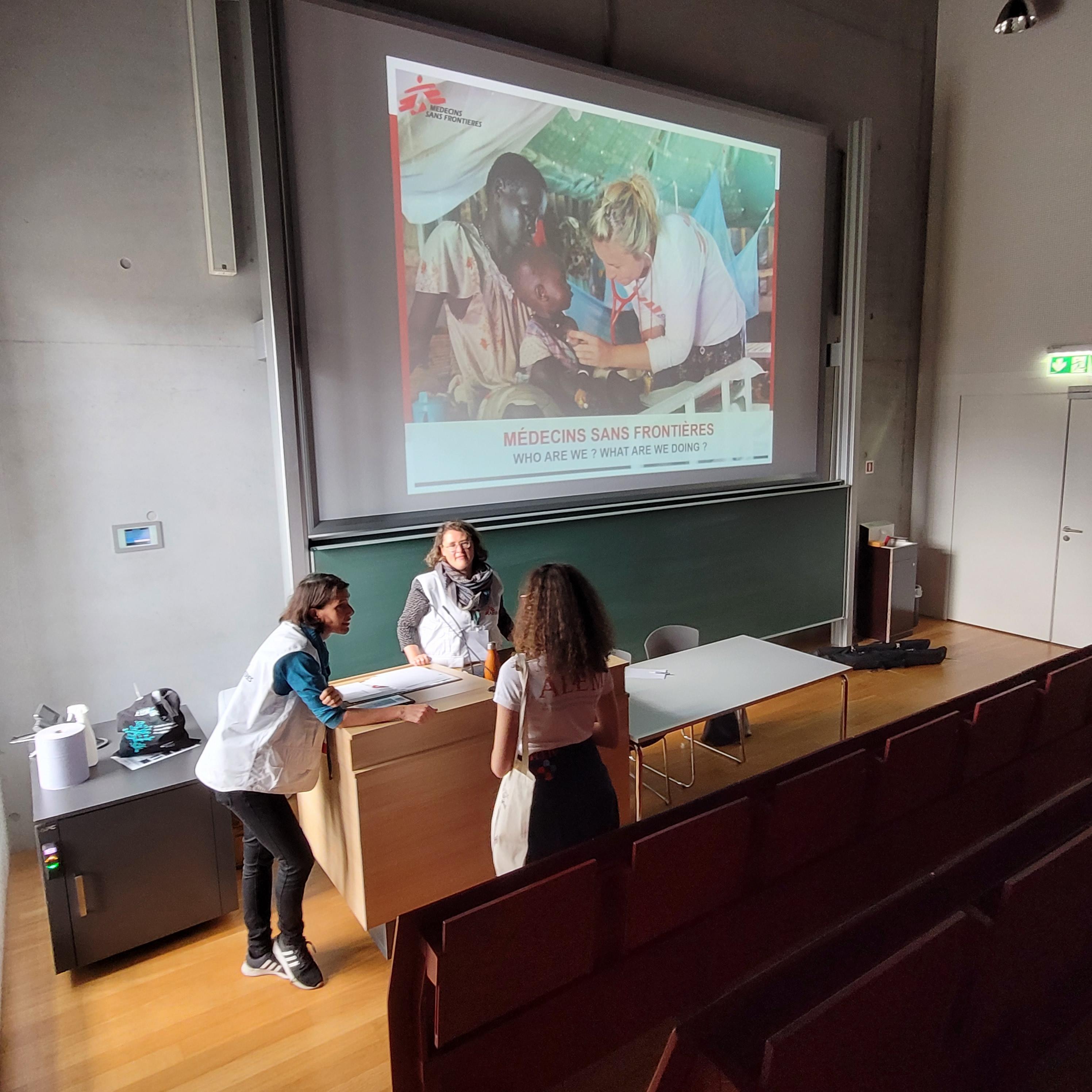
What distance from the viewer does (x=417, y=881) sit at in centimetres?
271

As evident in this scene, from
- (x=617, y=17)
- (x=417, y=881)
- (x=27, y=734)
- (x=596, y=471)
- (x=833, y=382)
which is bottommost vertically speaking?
(x=417, y=881)

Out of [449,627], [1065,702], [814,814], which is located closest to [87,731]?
[449,627]

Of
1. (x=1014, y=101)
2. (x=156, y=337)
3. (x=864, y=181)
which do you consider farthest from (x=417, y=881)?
(x=1014, y=101)

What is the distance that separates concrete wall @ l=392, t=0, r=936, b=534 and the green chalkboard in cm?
125

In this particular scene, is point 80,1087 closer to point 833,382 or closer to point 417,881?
point 417,881

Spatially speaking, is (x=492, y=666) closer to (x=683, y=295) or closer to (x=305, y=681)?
Result: (x=305, y=681)

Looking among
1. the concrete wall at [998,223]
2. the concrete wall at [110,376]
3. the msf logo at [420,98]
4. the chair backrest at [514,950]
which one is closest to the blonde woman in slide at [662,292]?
the msf logo at [420,98]

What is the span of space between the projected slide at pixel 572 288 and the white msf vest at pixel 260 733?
1787mm

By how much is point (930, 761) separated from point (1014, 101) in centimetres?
608

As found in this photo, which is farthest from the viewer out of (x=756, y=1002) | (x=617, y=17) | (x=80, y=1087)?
(x=617, y=17)

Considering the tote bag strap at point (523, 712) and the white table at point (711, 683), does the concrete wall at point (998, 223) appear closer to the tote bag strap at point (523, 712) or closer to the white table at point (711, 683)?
the white table at point (711, 683)

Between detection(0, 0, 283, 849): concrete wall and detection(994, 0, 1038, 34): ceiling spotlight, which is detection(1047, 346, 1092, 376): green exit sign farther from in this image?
detection(0, 0, 283, 849): concrete wall

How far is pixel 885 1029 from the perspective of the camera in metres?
1.22

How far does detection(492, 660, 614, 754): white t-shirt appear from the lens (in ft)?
7.23
